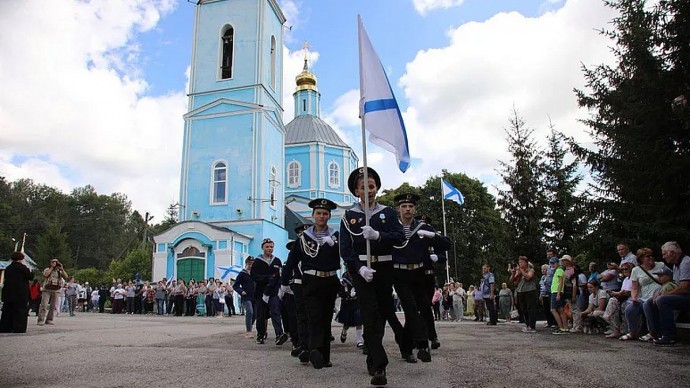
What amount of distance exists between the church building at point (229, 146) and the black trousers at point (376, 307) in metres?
24.9

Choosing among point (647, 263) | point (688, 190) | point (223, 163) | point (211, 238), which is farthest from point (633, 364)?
point (223, 163)

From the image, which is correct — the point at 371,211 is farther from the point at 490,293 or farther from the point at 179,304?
the point at 179,304

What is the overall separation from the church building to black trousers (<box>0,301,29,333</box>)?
58.8 feet

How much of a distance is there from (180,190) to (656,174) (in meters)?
28.7

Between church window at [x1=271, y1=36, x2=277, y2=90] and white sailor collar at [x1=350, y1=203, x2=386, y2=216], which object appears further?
church window at [x1=271, y1=36, x2=277, y2=90]

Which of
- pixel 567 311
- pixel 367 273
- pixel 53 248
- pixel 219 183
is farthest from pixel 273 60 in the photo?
pixel 53 248

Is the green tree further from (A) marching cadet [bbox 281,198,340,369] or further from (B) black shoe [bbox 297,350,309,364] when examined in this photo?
(A) marching cadet [bbox 281,198,340,369]

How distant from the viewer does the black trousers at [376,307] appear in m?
5.32

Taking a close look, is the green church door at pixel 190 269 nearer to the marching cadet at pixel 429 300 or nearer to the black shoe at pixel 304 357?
the marching cadet at pixel 429 300

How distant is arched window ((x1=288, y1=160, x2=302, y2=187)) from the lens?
52469mm

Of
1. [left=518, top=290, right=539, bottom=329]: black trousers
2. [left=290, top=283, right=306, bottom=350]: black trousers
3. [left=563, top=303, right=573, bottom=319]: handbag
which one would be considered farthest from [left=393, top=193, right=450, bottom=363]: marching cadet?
[left=563, top=303, right=573, bottom=319]: handbag

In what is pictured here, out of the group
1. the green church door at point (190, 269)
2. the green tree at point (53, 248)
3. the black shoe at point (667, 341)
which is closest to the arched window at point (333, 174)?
the green church door at point (190, 269)

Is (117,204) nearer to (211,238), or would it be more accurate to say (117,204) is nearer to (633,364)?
(211,238)

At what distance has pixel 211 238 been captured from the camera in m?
30.4
